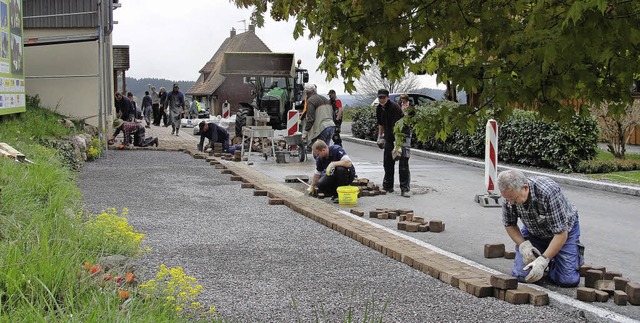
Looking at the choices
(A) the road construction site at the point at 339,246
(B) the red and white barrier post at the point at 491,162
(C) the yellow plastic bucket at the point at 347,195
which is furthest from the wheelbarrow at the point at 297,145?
(C) the yellow plastic bucket at the point at 347,195

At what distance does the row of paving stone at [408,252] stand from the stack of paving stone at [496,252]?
1.65ft

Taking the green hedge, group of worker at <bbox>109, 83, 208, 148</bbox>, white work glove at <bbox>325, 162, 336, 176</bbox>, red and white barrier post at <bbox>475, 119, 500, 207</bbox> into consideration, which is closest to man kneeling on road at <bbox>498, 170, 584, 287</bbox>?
red and white barrier post at <bbox>475, 119, 500, 207</bbox>

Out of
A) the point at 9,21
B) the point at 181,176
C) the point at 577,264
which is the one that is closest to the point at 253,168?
the point at 181,176

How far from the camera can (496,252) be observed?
7750 mm

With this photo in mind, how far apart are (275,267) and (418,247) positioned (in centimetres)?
167

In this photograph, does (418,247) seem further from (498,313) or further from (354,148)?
(354,148)

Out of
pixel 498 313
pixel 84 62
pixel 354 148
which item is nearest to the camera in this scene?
pixel 498 313

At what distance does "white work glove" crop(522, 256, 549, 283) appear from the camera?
20.9ft

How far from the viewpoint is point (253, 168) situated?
1841 cm

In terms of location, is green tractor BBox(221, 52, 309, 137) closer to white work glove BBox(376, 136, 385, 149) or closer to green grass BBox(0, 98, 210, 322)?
white work glove BBox(376, 136, 385, 149)

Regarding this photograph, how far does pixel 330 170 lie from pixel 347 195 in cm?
69

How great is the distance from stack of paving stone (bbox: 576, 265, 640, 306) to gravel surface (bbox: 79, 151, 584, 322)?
0.41 meters

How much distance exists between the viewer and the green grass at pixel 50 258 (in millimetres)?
4023

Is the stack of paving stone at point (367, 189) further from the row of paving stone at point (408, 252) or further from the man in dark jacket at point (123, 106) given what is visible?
the man in dark jacket at point (123, 106)
